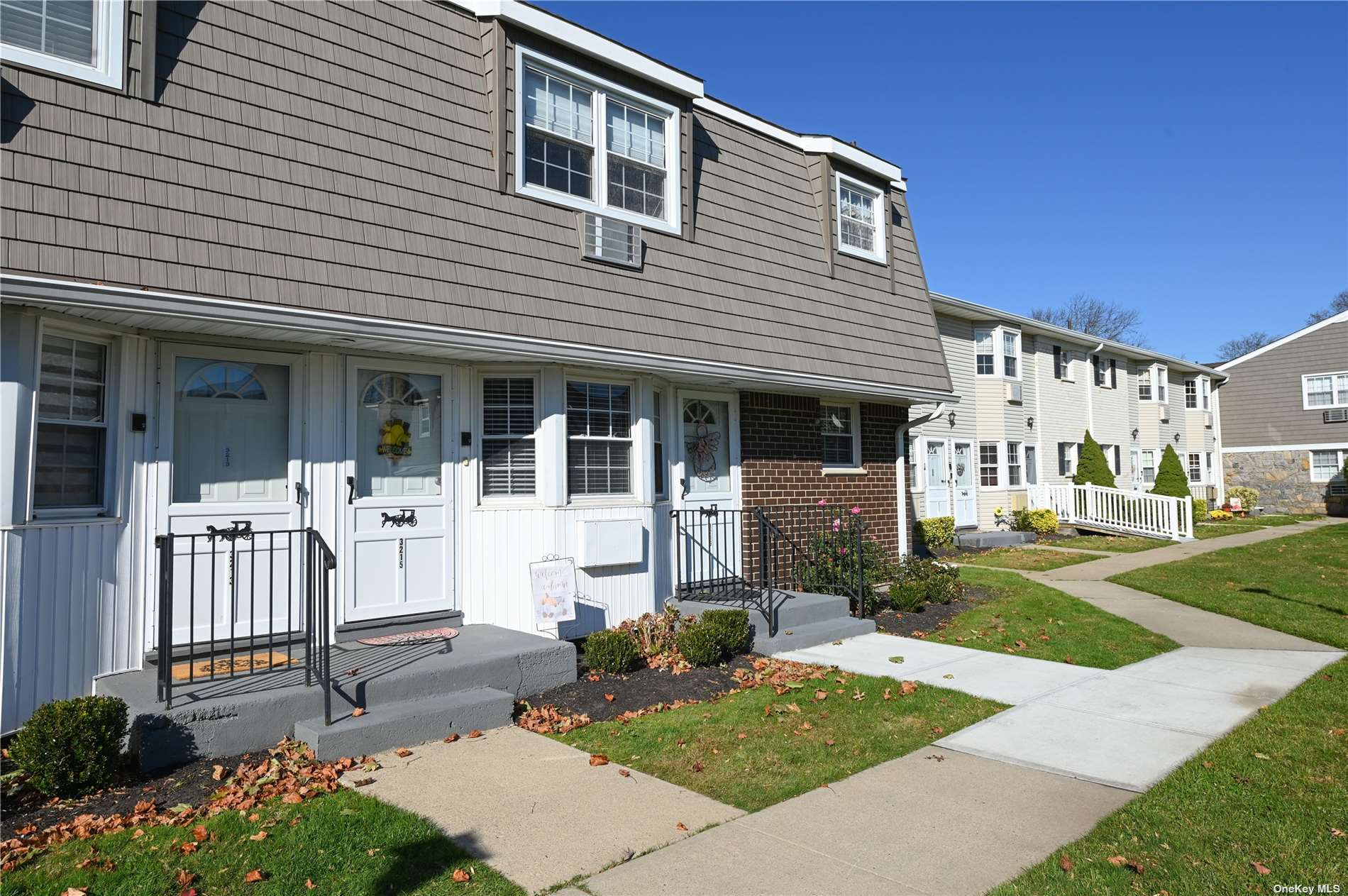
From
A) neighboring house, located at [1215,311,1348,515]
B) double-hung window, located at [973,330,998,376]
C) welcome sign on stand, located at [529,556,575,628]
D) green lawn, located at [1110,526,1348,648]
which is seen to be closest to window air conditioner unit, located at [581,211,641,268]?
welcome sign on stand, located at [529,556,575,628]

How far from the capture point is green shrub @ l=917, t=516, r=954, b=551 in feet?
58.0

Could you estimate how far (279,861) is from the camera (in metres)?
3.72

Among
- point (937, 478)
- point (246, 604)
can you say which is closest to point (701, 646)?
point (246, 604)

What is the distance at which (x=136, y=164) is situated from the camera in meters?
5.55

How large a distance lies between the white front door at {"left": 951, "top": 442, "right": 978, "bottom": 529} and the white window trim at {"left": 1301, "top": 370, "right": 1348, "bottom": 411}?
701 inches

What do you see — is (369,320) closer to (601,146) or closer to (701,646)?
(601,146)

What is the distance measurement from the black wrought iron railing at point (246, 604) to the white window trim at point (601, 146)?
382 centimetres

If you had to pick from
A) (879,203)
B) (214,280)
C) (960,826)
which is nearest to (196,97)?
(214,280)

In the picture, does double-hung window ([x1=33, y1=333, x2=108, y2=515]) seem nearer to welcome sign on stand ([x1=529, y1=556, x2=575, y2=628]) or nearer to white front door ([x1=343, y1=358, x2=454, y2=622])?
white front door ([x1=343, y1=358, x2=454, y2=622])

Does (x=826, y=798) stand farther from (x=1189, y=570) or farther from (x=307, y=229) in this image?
(x=1189, y=570)

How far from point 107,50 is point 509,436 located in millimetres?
4023

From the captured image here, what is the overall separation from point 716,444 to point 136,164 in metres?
6.12

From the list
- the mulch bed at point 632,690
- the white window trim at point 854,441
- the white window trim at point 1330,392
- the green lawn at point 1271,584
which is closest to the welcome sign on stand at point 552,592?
the mulch bed at point 632,690

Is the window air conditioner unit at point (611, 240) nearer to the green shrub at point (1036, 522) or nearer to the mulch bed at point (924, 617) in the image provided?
the mulch bed at point (924, 617)
